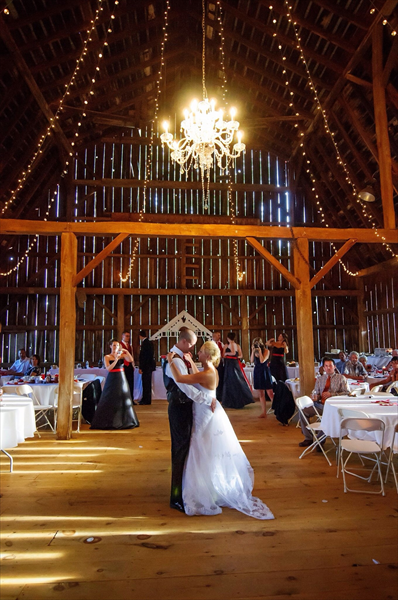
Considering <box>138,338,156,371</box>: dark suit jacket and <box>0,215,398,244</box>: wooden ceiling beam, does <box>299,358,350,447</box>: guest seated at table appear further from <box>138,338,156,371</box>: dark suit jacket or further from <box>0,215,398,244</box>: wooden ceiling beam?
<box>138,338,156,371</box>: dark suit jacket

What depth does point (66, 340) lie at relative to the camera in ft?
20.4

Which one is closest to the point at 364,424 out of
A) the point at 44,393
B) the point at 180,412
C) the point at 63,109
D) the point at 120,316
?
the point at 180,412

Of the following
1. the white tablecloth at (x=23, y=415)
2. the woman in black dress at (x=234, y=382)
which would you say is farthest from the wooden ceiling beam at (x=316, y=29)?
the white tablecloth at (x=23, y=415)

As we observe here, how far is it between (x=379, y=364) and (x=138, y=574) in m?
10.5

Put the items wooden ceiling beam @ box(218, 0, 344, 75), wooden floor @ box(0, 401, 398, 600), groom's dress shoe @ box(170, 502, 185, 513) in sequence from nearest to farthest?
wooden floor @ box(0, 401, 398, 600) → groom's dress shoe @ box(170, 502, 185, 513) → wooden ceiling beam @ box(218, 0, 344, 75)

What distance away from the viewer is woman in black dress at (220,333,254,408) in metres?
8.16

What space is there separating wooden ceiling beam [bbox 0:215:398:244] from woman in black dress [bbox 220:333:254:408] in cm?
242

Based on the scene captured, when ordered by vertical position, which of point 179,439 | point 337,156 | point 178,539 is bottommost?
point 178,539

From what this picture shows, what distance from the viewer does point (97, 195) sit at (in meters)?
13.4

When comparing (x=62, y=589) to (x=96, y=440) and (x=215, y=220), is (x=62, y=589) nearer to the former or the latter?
(x=96, y=440)

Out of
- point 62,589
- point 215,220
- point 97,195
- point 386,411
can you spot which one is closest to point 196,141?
point 386,411

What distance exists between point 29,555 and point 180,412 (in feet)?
4.78

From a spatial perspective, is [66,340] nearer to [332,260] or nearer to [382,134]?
[332,260]

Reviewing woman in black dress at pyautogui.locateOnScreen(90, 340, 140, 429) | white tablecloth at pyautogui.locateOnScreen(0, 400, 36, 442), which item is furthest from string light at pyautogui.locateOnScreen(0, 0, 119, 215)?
white tablecloth at pyautogui.locateOnScreen(0, 400, 36, 442)
